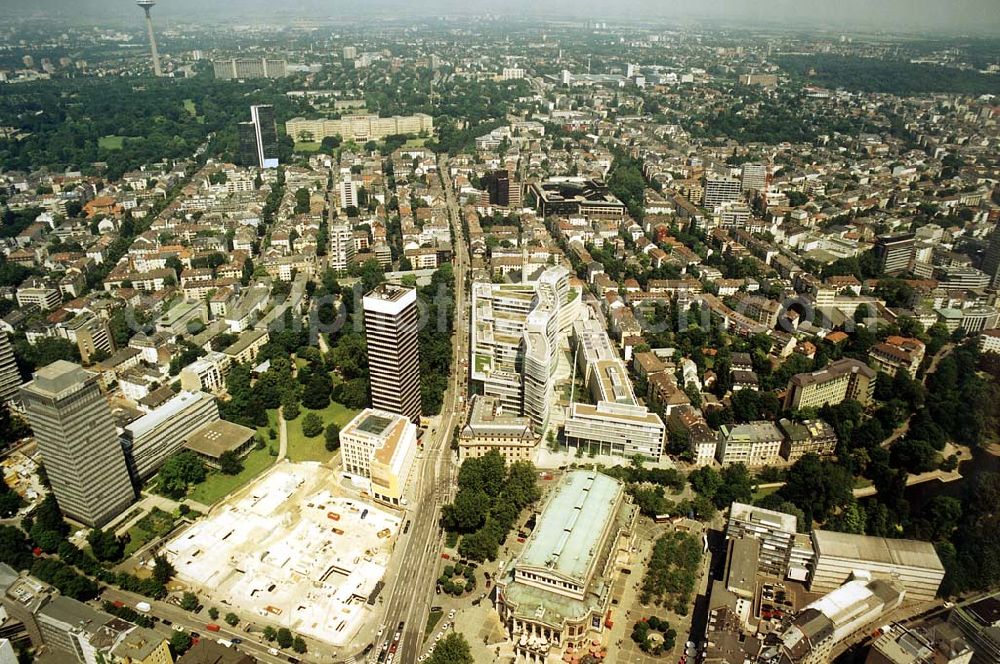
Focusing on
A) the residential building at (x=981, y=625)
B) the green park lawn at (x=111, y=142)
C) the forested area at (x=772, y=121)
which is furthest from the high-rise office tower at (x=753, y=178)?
the green park lawn at (x=111, y=142)

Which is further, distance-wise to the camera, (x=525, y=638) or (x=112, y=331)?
(x=112, y=331)

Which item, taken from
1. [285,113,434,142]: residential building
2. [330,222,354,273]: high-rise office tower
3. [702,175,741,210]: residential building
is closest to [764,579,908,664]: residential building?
[330,222,354,273]: high-rise office tower

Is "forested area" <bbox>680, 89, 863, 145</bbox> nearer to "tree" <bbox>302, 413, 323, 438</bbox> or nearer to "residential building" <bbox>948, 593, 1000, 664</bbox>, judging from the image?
"tree" <bbox>302, 413, 323, 438</bbox>

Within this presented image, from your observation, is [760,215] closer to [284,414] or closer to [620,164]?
[620,164]

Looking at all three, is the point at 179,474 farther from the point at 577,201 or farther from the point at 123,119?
the point at 123,119

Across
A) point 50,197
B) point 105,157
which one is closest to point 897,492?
point 50,197

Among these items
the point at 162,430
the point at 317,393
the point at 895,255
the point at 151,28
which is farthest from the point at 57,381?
the point at 151,28
